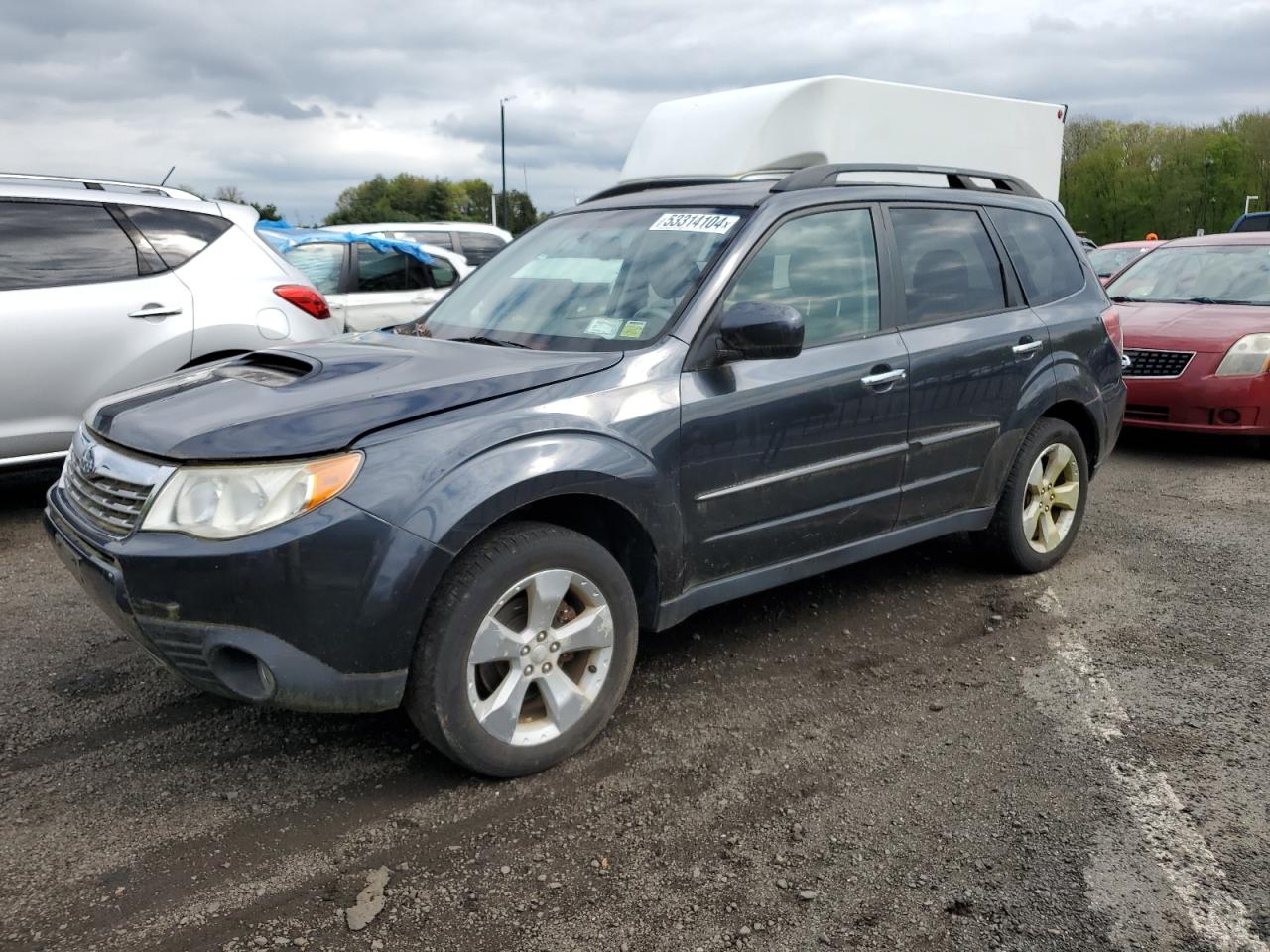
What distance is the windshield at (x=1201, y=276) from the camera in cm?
841

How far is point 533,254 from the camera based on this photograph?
435 centimetres

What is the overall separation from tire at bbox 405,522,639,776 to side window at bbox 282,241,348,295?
7130 millimetres

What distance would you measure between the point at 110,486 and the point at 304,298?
374cm

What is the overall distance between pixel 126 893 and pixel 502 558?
48.2 inches

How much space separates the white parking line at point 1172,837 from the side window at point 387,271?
756cm

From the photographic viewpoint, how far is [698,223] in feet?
12.9

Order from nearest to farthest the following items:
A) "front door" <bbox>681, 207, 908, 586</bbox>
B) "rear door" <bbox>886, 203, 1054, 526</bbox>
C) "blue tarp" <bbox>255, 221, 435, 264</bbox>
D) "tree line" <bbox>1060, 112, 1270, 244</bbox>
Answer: "front door" <bbox>681, 207, 908, 586</bbox> < "rear door" <bbox>886, 203, 1054, 526</bbox> < "blue tarp" <bbox>255, 221, 435, 264</bbox> < "tree line" <bbox>1060, 112, 1270, 244</bbox>

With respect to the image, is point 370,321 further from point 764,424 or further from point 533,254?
point 764,424

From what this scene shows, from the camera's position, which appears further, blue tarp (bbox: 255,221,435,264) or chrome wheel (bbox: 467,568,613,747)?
blue tarp (bbox: 255,221,435,264)

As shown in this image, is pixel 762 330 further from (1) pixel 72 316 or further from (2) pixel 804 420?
(1) pixel 72 316

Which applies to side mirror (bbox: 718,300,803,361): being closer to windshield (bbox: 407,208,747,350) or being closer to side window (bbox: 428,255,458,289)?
windshield (bbox: 407,208,747,350)

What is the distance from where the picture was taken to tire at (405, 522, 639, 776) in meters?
2.93

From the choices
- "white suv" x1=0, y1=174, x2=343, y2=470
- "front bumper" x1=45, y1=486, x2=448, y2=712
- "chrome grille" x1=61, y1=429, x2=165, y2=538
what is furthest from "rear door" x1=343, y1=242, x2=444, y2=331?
"front bumper" x1=45, y1=486, x2=448, y2=712

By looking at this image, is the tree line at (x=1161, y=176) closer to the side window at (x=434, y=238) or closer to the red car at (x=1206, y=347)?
the side window at (x=434, y=238)
